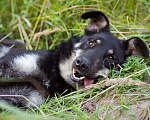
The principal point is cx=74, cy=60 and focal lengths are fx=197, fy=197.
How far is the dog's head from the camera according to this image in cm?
322

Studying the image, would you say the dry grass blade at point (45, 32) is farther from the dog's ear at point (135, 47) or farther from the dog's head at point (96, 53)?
the dog's ear at point (135, 47)

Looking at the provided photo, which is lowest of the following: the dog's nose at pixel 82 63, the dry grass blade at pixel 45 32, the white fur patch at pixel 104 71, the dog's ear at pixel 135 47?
the white fur patch at pixel 104 71

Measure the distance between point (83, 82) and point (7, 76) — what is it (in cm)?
128

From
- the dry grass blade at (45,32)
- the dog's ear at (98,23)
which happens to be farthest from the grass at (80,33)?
the dog's ear at (98,23)

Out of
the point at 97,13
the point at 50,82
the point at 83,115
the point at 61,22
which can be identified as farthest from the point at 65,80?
the point at 61,22

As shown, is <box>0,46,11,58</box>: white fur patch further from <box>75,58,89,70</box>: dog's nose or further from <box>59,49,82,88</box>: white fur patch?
<box>75,58,89,70</box>: dog's nose

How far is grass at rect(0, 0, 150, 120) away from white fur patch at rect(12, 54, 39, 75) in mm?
622

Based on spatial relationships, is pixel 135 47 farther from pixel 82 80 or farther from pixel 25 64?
pixel 25 64

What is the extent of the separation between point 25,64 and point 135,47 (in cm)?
202

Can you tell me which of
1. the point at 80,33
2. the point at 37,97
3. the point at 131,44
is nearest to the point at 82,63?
the point at 37,97

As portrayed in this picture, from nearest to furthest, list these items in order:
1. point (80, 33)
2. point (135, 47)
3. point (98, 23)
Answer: point (135, 47), point (98, 23), point (80, 33)

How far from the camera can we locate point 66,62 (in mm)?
3596

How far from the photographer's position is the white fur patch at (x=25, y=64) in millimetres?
3336

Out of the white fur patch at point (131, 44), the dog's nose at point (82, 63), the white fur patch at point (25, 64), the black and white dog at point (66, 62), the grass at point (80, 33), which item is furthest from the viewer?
the white fur patch at point (131, 44)
